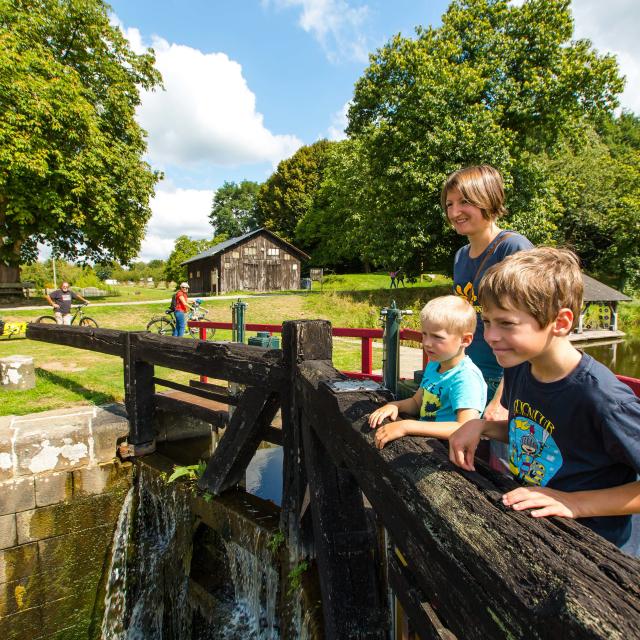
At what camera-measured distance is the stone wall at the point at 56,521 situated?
3.89 metres

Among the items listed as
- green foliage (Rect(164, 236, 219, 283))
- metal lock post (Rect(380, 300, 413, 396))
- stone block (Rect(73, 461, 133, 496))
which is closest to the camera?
stone block (Rect(73, 461, 133, 496))

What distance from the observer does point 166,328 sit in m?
14.1

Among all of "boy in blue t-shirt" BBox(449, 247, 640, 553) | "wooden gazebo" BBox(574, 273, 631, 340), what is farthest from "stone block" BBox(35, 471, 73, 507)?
"wooden gazebo" BBox(574, 273, 631, 340)

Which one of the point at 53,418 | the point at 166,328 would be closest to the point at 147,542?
the point at 53,418

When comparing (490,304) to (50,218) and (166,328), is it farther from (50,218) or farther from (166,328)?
(50,218)

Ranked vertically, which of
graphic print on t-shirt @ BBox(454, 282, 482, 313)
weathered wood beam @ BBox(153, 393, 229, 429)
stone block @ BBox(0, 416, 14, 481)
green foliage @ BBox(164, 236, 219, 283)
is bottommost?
stone block @ BBox(0, 416, 14, 481)

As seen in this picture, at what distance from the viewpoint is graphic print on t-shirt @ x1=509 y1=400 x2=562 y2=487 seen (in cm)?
136

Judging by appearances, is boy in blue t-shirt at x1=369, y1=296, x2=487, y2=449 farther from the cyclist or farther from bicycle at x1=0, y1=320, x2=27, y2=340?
the cyclist

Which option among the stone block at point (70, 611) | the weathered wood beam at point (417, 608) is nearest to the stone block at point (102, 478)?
the stone block at point (70, 611)

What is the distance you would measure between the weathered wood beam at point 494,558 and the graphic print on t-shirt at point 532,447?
0.83 feet

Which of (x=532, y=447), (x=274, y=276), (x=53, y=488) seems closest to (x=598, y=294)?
(x=274, y=276)

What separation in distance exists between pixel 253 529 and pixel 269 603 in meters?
0.52

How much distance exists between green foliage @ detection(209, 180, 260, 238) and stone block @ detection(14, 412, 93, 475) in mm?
68272

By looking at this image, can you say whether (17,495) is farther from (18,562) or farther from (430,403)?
(430,403)
